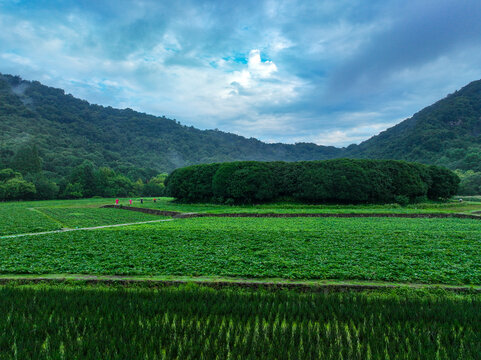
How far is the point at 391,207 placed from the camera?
2975cm

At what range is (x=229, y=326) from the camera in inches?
124

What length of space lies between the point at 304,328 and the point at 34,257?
30.9 feet

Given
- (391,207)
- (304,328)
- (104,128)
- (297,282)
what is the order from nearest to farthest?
(304,328) → (297,282) → (391,207) → (104,128)

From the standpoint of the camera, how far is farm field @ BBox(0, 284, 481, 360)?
262cm

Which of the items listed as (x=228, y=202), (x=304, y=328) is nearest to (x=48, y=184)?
(x=228, y=202)

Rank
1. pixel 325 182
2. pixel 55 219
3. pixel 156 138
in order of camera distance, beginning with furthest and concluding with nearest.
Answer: pixel 156 138, pixel 325 182, pixel 55 219

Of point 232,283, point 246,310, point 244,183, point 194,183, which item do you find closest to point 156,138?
point 194,183

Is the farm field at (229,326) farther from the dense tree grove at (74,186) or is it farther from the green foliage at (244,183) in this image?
the dense tree grove at (74,186)

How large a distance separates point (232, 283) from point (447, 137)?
100503 millimetres

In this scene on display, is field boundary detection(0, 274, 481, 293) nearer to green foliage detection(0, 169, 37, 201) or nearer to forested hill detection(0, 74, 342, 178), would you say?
green foliage detection(0, 169, 37, 201)

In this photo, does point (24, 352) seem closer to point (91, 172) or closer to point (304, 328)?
point (304, 328)

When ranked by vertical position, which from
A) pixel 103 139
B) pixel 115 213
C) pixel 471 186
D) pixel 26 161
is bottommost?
pixel 115 213

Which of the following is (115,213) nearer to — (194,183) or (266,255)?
→ (194,183)

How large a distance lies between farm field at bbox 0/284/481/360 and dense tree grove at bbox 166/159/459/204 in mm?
28660
